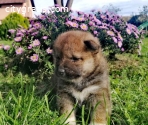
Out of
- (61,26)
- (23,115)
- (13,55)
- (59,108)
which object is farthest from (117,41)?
(23,115)

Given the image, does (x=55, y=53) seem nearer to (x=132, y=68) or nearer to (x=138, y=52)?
(x=132, y=68)

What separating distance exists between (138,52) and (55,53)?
4.15 metres

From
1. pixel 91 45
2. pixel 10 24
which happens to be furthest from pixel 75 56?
pixel 10 24

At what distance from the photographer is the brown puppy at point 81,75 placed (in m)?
3.19

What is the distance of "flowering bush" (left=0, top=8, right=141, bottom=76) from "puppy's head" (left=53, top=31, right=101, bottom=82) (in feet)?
6.97

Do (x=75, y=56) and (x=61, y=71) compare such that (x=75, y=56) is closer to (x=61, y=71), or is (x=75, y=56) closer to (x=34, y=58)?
(x=61, y=71)

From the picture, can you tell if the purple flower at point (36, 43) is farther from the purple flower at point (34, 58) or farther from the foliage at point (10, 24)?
the foliage at point (10, 24)

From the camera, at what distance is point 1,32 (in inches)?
759

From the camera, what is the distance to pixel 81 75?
3316mm

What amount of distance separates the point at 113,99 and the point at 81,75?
3.34 ft

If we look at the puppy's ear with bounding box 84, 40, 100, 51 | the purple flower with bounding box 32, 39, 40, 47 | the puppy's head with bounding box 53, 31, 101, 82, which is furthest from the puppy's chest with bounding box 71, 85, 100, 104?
the purple flower with bounding box 32, 39, 40, 47

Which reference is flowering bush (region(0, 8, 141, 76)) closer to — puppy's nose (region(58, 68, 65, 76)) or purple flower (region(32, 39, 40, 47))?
purple flower (region(32, 39, 40, 47))

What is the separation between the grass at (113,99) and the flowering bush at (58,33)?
405mm

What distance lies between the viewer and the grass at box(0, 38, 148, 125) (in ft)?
10.2
